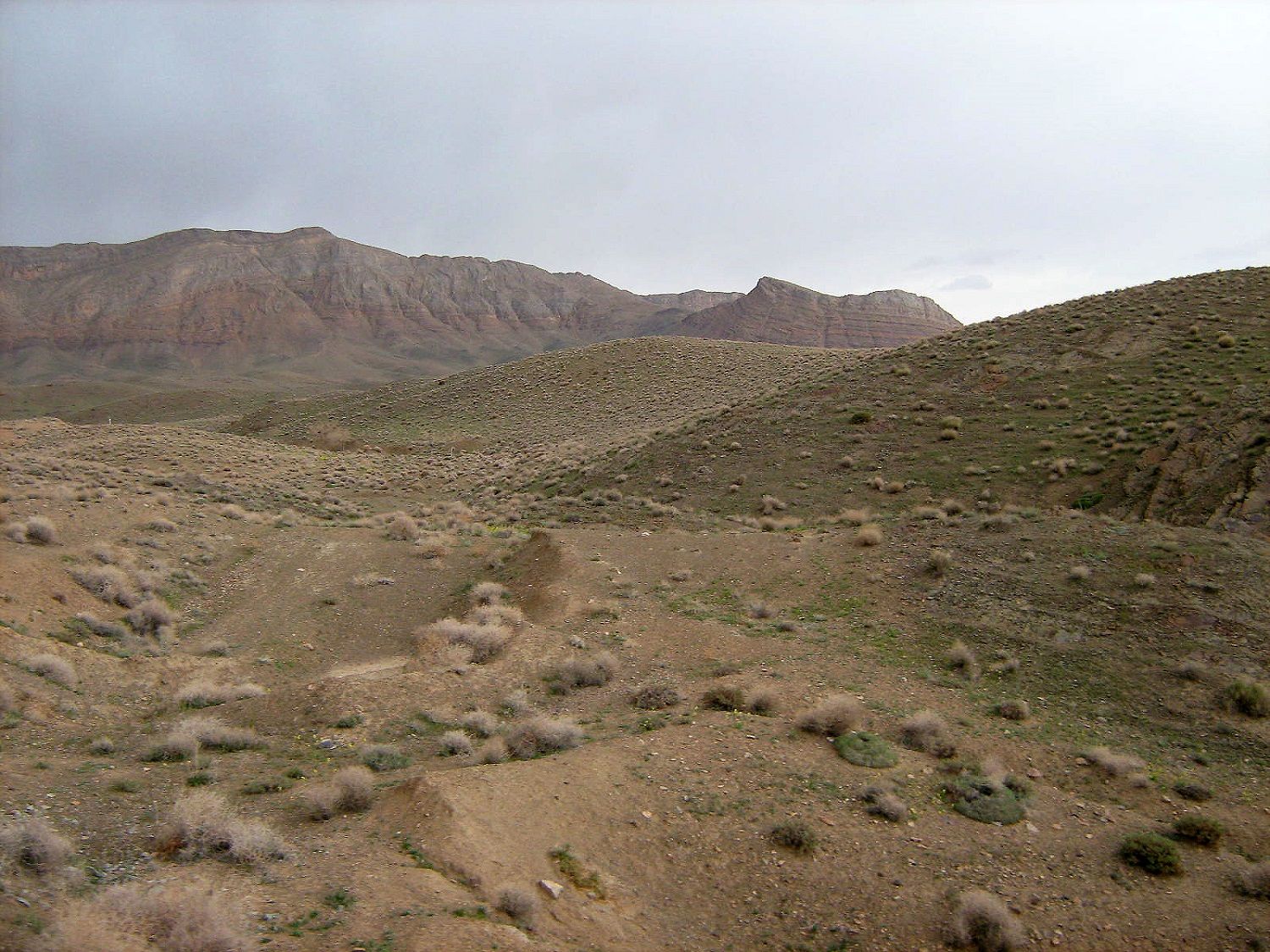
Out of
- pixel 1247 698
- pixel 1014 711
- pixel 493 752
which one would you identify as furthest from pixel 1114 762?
pixel 493 752

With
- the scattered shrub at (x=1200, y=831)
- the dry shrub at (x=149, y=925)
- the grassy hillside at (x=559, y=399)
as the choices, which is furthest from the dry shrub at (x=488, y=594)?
the grassy hillside at (x=559, y=399)

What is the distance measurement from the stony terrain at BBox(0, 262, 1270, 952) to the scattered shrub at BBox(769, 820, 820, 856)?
0.14ft

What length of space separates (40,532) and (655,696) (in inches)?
614

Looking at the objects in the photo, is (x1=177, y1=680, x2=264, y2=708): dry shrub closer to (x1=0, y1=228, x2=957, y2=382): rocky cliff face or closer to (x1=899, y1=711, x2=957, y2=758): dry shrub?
(x1=899, y1=711, x2=957, y2=758): dry shrub

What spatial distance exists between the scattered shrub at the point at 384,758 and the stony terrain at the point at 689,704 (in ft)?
0.10

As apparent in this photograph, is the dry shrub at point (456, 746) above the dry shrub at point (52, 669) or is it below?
below

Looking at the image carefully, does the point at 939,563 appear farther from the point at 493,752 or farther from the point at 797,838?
the point at 493,752

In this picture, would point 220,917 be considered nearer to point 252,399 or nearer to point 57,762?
point 57,762

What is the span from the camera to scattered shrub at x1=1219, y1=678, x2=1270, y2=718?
9.91 m

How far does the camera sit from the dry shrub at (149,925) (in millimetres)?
4750

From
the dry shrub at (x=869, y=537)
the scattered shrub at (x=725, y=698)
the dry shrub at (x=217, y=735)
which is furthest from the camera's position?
the dry shrub at (x=869, y=537)

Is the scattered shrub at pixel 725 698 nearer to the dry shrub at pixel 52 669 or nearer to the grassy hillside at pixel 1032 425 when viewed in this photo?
the dry shrub at pixel 52 669

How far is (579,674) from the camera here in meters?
12.0

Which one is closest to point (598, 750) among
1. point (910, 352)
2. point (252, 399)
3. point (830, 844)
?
point (830, 844)
